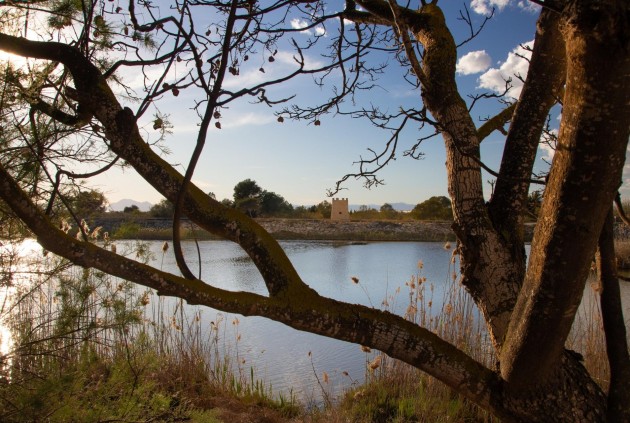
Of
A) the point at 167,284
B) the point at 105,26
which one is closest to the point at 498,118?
the point at 167,284

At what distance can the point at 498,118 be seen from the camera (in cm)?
194

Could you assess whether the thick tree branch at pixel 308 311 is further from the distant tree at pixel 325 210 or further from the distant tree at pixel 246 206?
the distant tree at pixel 325 210

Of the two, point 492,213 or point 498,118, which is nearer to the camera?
point 492,213

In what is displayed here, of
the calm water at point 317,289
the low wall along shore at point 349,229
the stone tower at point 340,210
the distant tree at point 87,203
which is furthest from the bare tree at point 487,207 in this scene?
the stone tower at point 340,210

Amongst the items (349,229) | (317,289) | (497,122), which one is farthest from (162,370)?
(349,229)

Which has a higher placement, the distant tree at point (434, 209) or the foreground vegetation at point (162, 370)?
the distant tree at point (434, 209)

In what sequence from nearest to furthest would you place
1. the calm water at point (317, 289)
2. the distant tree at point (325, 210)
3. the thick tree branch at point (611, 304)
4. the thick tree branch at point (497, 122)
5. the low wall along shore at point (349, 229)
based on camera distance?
1. the thick tree branch at point (611, 304)
2. the thick tree branch at point (497, 122)
3. the calm water at point (317, 289)
4. the low wall along shore at point (349, 229)
5. the distant tree at point (325, 210)

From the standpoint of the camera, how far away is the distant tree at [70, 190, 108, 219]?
2401 mm

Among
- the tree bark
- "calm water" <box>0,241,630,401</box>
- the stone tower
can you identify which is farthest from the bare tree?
the stone tower

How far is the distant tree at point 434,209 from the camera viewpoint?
11.8 metres

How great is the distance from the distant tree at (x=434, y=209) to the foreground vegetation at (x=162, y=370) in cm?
864

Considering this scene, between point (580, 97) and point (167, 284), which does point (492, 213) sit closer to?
point (580, 97)

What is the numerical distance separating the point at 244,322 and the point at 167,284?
3275 mm

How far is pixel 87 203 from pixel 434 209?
10154 mm
